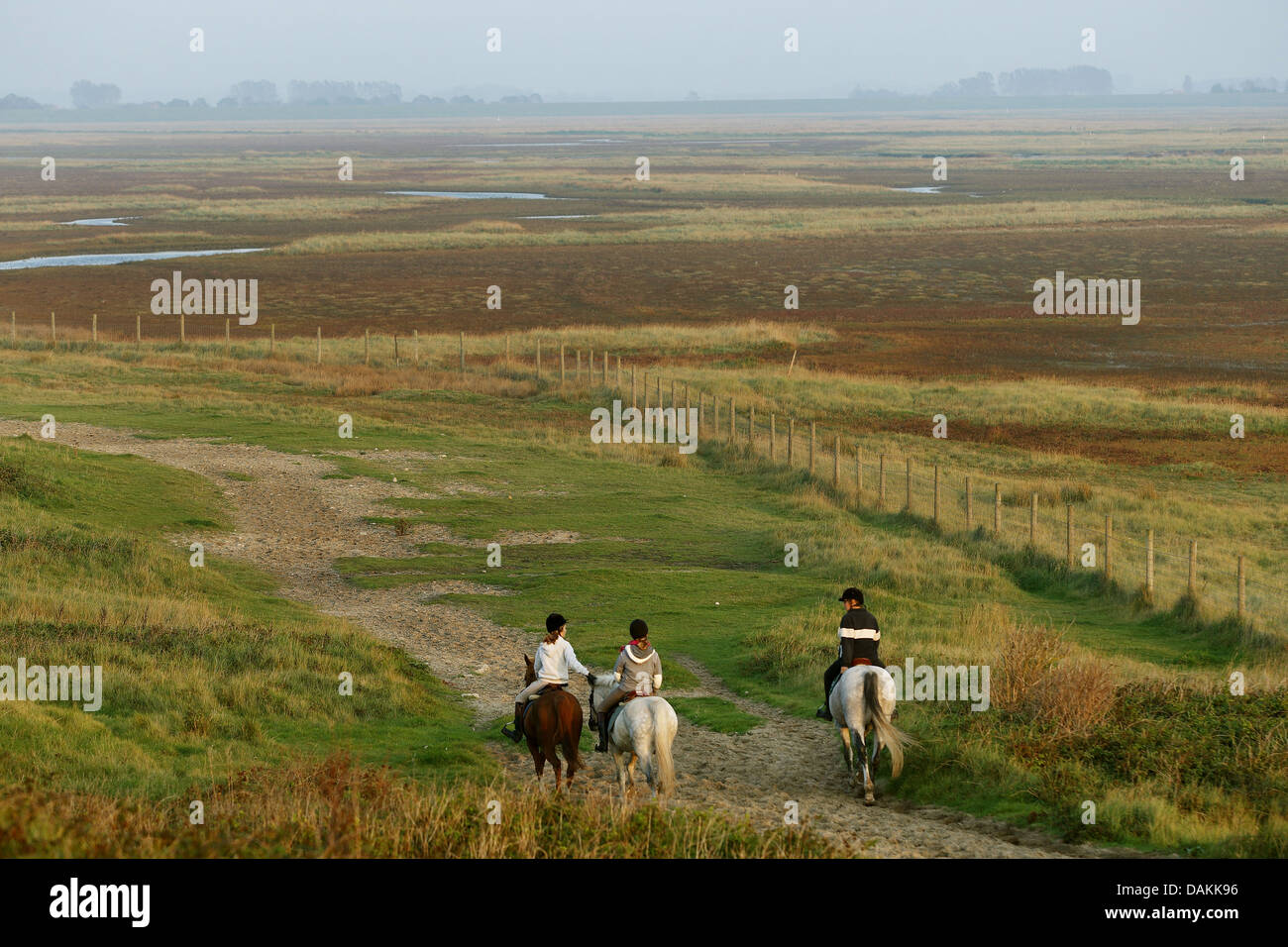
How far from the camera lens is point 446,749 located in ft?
46.5

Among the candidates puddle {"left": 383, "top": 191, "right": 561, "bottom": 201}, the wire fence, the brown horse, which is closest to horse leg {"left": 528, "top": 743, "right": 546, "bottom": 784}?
the brown horse

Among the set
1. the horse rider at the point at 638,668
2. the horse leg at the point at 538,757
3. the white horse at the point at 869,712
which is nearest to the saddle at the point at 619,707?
the horse rider at the point at 638,668

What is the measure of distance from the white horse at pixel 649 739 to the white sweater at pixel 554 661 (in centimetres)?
88

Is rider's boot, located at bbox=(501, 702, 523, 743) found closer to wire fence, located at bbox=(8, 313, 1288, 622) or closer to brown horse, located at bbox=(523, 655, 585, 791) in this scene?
brown horse, located at bbox=(523, 655, 585, 791)

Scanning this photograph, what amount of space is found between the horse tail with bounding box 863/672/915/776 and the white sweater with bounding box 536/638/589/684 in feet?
9.61

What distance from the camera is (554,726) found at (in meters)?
13.0

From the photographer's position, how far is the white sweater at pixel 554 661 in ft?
44.0

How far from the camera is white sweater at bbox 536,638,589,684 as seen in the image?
1341 cm

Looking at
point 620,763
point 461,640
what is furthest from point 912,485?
point 620,763

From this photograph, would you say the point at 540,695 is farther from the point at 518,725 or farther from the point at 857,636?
the point at 857,636

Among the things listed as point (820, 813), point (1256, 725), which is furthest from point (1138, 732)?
point (820, 813)

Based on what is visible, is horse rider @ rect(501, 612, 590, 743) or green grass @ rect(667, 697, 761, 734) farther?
green grass @ rect(667, 697, 761, 734)

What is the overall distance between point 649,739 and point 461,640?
8122mm

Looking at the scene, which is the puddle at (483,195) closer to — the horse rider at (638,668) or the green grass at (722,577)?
the green grass at (722,577)
